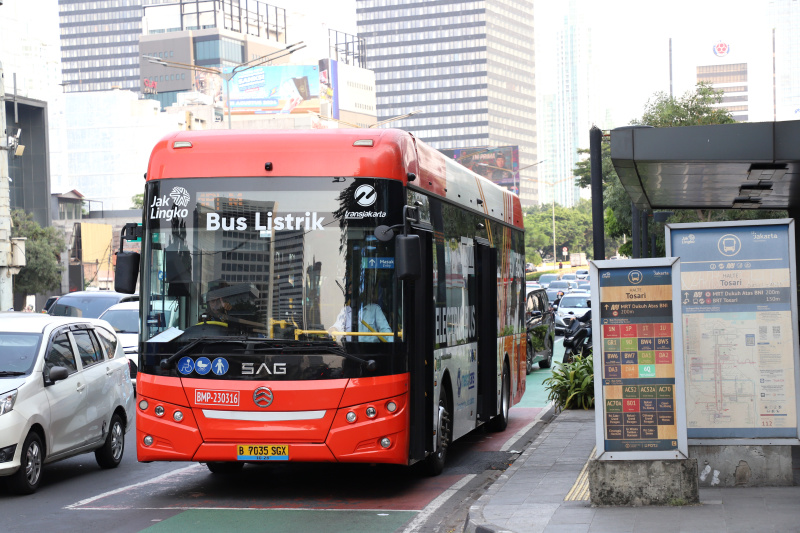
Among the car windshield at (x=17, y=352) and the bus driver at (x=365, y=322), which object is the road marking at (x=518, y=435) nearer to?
the bus driver at (x=365, y=322)

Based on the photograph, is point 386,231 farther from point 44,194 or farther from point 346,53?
point 346,53

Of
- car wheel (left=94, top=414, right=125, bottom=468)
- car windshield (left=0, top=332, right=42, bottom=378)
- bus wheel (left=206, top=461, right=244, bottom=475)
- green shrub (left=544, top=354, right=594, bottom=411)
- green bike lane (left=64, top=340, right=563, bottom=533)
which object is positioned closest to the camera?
green bike lane (left=64, top=340, right=563, bottom=533)

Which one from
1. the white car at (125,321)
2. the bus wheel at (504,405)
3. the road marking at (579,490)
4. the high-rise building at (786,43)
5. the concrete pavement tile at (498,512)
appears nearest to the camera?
the concrete pavement tile at (498,512)

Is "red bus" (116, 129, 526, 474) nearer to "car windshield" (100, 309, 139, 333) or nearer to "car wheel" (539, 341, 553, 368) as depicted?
"car windshield" (100, 309, 139, 333)

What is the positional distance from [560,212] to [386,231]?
466 ft

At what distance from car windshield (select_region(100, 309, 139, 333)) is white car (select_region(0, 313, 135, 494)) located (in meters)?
9.71

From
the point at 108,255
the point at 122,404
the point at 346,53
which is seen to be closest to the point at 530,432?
the point at 122,404

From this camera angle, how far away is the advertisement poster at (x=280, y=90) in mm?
143625

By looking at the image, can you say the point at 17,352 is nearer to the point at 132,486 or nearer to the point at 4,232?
the point at 132,486

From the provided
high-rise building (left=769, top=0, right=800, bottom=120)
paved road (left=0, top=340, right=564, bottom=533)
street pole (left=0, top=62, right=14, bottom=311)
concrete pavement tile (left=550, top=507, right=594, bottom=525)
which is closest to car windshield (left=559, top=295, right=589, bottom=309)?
street pole (left=0, top=62, right=14, bottom=311)

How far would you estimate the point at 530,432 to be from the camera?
48.4ft

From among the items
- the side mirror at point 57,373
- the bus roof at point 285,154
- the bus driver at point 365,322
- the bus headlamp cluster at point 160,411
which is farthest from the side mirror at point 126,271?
the bus driver at point 365,322

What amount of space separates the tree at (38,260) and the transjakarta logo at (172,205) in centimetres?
5668

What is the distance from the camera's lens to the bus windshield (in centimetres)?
907
